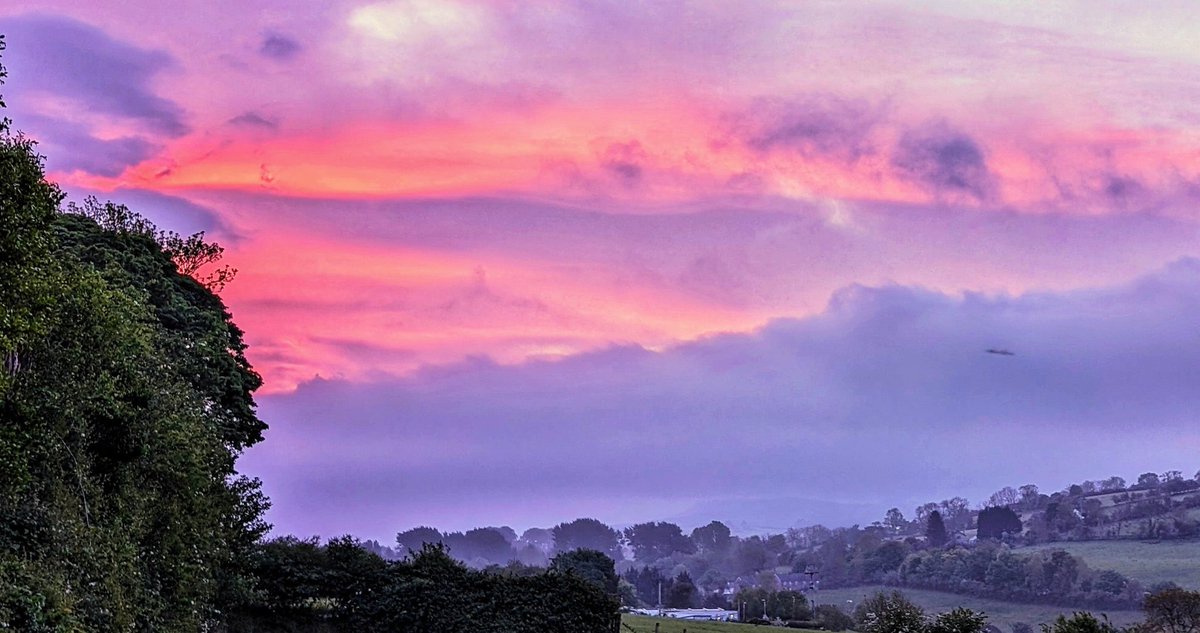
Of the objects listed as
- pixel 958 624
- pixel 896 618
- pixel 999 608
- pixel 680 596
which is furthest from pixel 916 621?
pixel 680 596

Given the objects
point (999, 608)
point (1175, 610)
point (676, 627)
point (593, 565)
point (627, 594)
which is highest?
point (593, 565)

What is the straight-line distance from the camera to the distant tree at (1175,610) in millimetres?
60888

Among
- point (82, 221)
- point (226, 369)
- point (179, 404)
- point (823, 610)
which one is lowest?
point (823, 610)

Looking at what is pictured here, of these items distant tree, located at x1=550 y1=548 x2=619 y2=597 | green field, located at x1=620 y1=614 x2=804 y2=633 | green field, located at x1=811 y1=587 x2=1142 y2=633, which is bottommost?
green field, located at x1=811 y1=587 x2=1142 y2=633

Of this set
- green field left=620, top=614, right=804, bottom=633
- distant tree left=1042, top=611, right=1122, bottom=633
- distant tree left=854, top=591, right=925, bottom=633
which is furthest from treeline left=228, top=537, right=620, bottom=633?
distant tree left=1042, top=611, right=1122, bottom=633

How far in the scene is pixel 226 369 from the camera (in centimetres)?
4503

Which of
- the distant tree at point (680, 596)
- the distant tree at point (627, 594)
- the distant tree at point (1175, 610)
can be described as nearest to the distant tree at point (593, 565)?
the distant tree at point (627, 594)

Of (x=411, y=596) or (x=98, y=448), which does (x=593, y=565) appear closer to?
(x=411, y=596)

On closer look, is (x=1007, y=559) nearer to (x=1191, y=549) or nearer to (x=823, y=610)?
(x=1191, y=549)

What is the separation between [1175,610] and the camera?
6234cm

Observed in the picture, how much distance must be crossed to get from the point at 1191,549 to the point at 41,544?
210m

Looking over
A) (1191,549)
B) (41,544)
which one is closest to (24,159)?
(41,544)

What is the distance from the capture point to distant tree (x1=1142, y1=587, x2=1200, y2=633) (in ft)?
200

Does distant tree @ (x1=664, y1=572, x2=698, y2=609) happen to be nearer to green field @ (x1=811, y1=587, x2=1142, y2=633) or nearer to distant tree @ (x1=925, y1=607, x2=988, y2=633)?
green field @ (x1=811, y1=587, x2=1142, y2=633)
